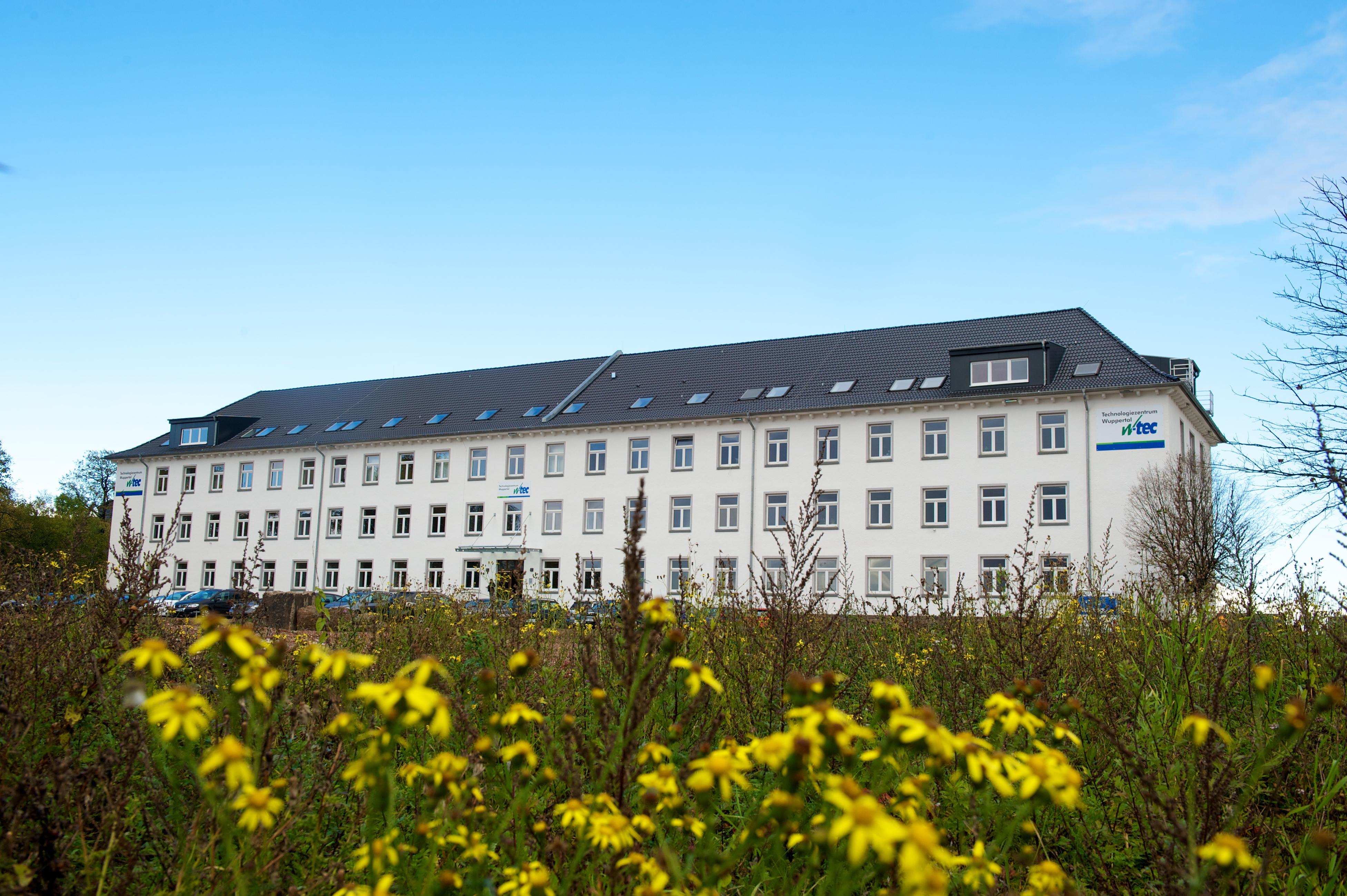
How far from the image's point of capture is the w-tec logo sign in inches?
1050

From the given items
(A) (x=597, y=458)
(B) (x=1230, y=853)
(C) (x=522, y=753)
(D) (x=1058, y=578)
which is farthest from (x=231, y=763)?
(A) (x=597, y=458)

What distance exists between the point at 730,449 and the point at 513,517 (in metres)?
8.76

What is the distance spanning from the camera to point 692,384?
35594mm

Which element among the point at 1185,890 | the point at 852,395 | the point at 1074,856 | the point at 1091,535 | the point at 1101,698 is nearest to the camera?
the point at 1185,890

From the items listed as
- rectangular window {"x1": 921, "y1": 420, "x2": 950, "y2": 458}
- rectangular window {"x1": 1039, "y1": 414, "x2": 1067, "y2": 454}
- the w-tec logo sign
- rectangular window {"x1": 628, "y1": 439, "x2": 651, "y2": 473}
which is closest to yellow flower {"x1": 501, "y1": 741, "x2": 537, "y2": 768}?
the w-tec logo sign

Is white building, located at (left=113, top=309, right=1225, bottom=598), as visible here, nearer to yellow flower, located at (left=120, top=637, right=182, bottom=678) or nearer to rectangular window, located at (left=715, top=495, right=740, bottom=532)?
rectangular window, located at (left=715, top=495, right=740, bottom=532)

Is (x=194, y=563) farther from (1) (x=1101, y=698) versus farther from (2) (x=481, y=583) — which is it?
(1) (x=1101, y=698)

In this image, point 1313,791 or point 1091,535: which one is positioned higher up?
point 1091,535

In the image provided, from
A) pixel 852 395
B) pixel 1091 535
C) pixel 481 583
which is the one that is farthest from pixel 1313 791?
pixel 481 583

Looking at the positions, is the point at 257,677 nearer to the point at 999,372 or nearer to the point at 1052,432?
the point at 1052,432

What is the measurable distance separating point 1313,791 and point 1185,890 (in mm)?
2441

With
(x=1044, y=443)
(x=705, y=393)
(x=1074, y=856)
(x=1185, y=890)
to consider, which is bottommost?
(x=1074, y=856)

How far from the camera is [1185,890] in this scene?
208cm

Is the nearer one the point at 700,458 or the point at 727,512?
the point at 727,512
